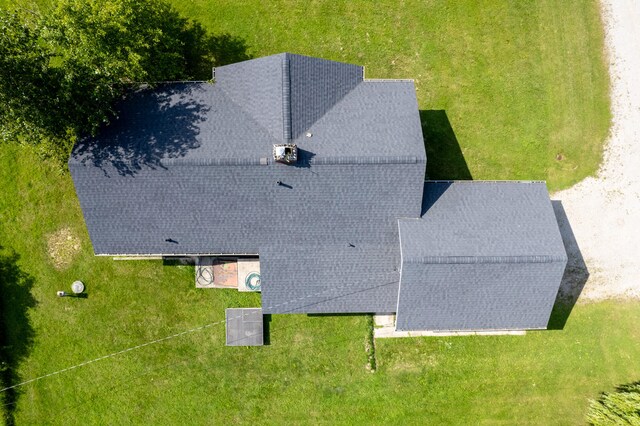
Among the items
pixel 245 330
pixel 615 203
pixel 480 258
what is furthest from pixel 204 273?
pixel 615 203

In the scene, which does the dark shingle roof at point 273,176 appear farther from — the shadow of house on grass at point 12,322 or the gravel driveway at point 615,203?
the gravel driveway at point 615,203

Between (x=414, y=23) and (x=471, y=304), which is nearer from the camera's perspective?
(x=471, y=304)

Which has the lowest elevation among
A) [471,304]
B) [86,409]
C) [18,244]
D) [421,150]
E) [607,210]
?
[86,409]

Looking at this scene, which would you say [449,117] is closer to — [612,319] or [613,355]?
[612,319]

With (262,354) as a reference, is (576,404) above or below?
below

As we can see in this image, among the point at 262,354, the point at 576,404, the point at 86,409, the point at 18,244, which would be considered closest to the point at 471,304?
the point at 576,404

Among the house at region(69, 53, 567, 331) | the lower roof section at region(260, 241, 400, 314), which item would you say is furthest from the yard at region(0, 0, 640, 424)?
the house at region(69, 53, 567, 331)

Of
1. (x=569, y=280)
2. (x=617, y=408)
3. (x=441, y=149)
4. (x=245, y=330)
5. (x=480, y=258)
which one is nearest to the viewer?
(x=480, y=258)

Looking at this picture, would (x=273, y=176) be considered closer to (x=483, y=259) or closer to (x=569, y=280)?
(x=483, y=259)
